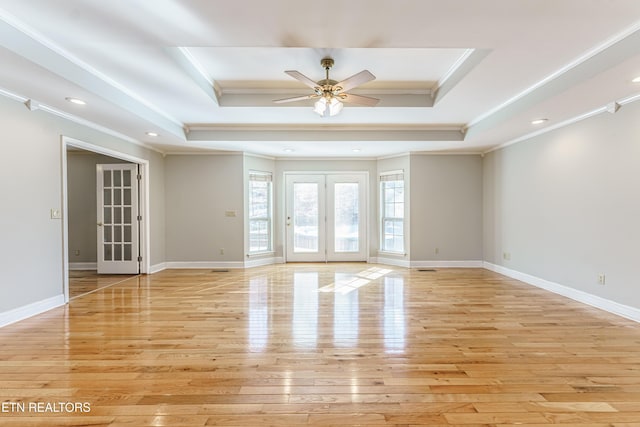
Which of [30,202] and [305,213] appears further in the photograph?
[305,213]

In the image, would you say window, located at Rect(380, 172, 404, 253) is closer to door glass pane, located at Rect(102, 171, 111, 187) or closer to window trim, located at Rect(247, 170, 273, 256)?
window trim, located at Rect(247, 170, 273, 256)

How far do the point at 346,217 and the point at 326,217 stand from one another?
0.46 metres

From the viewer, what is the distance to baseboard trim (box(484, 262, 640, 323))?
3.47 metres

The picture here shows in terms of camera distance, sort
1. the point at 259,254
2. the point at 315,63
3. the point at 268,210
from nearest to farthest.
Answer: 1. the point at 315,63
2. the point at 259,254
3. the point at 268,210

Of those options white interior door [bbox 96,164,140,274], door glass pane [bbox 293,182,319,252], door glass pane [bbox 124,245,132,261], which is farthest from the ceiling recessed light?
door glass pane [bbox 293,182,319,252]

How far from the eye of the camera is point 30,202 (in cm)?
362

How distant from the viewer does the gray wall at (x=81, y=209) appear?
21.2 ft

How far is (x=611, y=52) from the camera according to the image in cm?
258

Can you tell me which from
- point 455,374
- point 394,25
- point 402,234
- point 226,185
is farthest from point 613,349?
point 226,185

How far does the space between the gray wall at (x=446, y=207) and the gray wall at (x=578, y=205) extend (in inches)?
23.5

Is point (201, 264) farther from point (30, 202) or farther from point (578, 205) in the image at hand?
point (578, 205)

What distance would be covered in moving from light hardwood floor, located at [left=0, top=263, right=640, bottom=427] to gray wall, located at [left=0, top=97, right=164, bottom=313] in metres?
0.40

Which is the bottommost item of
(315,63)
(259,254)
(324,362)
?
(324,362)

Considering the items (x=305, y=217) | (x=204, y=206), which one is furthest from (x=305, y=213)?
(x=204, y=206)
